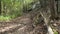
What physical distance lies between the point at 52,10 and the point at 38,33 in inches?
95.7

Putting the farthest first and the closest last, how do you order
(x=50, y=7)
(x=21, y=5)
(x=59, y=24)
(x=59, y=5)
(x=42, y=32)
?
(x=21, y=5) → (x=59, y=5) → (x=50, y=7) → (x=59, y=24) → (x=42, y=32)

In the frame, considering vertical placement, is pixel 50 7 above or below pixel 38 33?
above

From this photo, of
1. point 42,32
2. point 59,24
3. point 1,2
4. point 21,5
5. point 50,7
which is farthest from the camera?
point 21,5

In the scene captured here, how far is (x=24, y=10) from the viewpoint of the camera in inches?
1027

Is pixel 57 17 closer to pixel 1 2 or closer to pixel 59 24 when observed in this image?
pixel 59 24

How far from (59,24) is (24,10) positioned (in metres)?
17.6

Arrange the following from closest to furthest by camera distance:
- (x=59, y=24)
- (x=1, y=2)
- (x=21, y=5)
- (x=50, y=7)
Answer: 1. (x=59, y=24)
2. (x=50, y=7)
3. (x=1, y=2)
4. (x=21, y=5)

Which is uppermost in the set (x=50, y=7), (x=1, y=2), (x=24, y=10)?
(x=50, y=7)

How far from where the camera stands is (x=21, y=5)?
1010 inches

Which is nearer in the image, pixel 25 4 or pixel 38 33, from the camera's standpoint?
pixel 38 33

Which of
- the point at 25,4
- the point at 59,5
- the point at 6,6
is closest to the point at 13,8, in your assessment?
the point at 6,6

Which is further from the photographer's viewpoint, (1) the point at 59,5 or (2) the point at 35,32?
(1) the point at 59,5

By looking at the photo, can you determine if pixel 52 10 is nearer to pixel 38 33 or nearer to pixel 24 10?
pixel 38 33

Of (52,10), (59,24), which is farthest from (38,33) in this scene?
(52,10)
